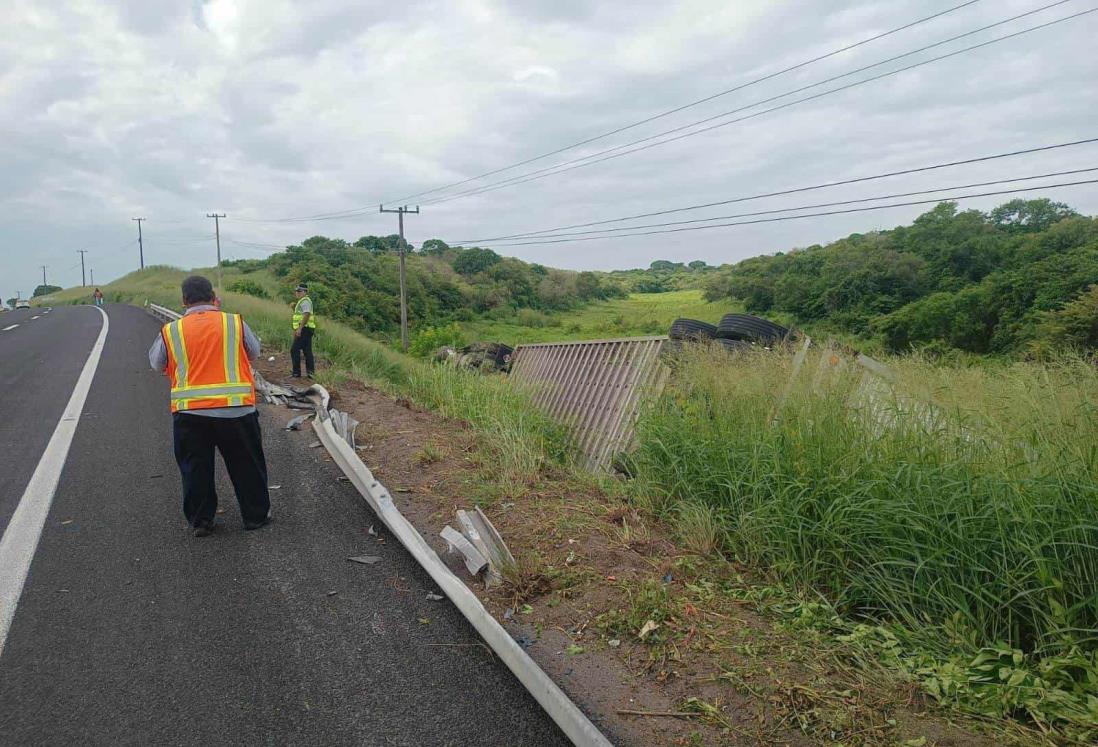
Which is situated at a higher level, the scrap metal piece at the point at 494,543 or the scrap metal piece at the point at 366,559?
the scrap metal piece at the point at 494,543

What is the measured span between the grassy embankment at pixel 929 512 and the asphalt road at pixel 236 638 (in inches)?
61.1

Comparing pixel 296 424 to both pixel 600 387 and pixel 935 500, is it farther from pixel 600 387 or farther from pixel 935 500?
pixel 935 500

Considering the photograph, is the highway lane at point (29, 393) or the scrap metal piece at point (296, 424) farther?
the scrap metal piece at point (296, 424)

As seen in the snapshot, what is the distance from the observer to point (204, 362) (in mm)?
4863

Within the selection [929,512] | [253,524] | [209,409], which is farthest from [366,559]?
[929,512]

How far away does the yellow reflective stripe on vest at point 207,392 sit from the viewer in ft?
15.8

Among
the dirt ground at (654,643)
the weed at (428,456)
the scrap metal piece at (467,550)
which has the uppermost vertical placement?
the weed at (428,456)

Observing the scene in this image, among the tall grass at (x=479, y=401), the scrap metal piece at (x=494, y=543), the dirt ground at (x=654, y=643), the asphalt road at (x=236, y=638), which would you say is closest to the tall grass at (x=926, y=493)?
the dirt ground at (x=654, y=643)

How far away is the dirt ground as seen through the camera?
2.73m

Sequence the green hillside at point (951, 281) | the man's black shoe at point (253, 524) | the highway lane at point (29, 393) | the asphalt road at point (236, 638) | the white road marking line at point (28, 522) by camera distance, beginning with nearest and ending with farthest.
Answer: the asphalt road at point (236, 638) → the white road marking line at point (28, 522) → the man's black shoe at point (253, 524) → the highway lane at point (29, 393) → the green hillside at point (951, 281)

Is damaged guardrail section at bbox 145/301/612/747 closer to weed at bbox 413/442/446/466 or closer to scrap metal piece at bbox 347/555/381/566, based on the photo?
scrap metal piece at bbox 347/555/381/566

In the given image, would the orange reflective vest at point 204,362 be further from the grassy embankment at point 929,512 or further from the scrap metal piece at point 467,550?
the grassy embankment at point 929,512

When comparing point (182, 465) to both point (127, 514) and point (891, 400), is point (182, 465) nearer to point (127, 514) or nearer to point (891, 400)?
point (127, 514)

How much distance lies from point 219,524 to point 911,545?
424cm
